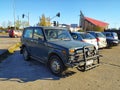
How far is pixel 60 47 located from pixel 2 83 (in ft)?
8.11

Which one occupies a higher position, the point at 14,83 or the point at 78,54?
the point at 78,54

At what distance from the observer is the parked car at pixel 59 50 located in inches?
272

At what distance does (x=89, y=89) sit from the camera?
19.0 feet

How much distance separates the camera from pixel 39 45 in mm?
8477

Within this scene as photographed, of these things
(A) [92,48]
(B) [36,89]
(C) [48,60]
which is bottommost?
(B) [36,89]

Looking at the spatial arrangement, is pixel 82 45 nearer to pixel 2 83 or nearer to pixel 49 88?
pixel 49 88

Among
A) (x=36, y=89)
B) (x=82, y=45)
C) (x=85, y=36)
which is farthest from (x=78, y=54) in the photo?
(x=85, y=36)

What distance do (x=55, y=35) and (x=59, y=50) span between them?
1426 millimetres

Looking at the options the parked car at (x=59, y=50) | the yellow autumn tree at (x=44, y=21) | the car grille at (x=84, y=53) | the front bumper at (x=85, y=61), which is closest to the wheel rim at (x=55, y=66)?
the parked car at (x=59, y=50)

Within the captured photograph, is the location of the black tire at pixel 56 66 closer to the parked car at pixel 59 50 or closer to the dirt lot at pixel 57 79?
the parked car at pixel 59 50

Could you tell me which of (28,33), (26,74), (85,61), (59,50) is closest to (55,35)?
(59,50)

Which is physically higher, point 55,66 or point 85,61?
point 85,61

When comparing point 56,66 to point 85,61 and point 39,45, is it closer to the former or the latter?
point 85,61

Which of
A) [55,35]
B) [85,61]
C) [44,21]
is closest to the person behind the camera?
[85,61]
